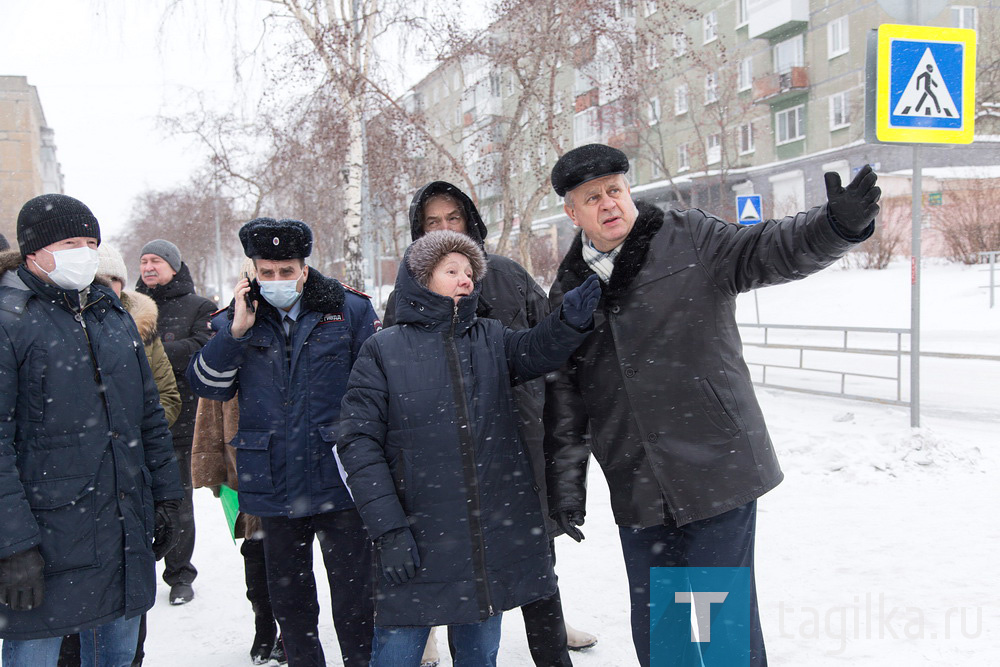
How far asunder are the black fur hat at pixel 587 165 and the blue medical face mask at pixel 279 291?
3.85 ft

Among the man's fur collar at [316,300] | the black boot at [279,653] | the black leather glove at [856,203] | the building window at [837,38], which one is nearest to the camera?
the black leather glove at [856,203]

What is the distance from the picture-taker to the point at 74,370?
2.60 m

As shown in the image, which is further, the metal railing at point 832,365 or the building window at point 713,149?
the building window at point 713,149

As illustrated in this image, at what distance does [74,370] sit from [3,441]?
0.32 meters

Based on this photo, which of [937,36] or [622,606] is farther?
[937,36]

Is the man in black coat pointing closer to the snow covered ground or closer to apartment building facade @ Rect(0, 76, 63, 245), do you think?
→ the snow covered ground

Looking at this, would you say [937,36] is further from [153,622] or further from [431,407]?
[153,622]

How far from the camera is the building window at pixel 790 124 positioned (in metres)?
30.5

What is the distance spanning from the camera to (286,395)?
3090 mm

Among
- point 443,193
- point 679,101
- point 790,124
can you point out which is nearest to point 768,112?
point 790,124

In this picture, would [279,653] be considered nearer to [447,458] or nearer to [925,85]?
[447,458]

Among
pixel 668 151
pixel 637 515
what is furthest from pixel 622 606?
pixel 668 151

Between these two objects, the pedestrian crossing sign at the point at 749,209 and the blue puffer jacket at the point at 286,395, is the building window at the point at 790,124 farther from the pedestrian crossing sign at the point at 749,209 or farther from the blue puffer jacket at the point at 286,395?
the blue puffer jacket at the point at 286,395

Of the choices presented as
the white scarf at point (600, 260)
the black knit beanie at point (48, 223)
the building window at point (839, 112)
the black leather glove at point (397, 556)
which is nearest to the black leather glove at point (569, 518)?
the black leather glove at point (397, 556)
